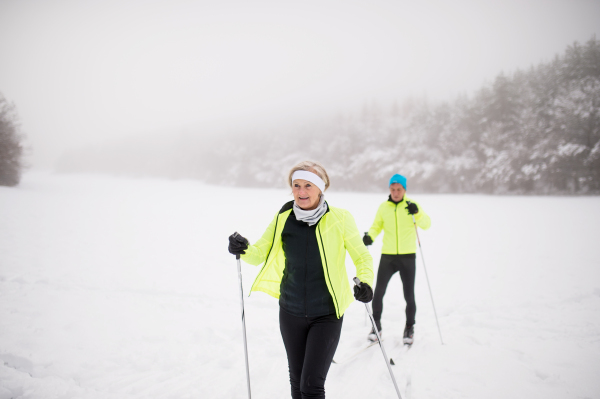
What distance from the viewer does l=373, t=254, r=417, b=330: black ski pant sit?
12.0ft

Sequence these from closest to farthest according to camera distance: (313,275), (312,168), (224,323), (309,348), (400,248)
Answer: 1. (309,348)
2. (313,275)
3. (312,168)
4. (400,248)
5. (224,323)

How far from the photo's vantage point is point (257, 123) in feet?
174

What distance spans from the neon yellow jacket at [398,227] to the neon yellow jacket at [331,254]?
170 cm

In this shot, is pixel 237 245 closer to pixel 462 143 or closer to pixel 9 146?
pixel 9 146

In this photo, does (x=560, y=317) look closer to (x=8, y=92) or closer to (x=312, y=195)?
(x=312, y=195)

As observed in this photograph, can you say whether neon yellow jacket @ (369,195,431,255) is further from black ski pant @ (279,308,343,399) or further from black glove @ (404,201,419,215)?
black ski pant @ (279,308,343,399)

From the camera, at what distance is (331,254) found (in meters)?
2.09

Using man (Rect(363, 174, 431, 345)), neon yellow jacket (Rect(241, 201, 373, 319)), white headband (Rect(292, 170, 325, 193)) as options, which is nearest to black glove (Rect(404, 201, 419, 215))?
man (Rect(363, 174, 431, 345))

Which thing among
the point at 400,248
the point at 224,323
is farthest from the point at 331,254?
the point at 224,323

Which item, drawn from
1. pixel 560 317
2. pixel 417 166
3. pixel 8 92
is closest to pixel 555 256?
pixel 560 317

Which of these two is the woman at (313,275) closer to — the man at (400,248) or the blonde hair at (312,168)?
the blonde hair at (312,168)

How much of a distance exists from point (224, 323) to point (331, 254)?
3.32m

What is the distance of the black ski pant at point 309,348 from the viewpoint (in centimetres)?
189

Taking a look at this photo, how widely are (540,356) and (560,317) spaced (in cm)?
185
